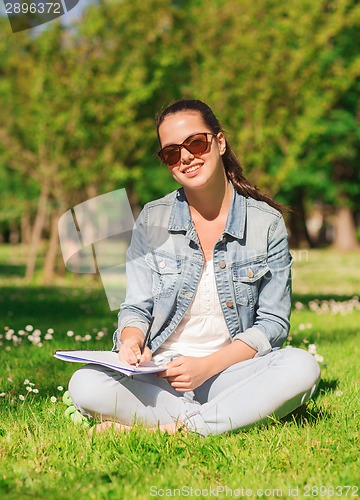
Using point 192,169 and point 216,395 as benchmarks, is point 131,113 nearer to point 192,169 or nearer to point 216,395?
point 192,169

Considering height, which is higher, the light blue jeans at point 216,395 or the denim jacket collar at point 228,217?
the denim jacket collar at point 228,217

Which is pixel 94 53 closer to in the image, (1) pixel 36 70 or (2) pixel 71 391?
(1) pixel 36 70

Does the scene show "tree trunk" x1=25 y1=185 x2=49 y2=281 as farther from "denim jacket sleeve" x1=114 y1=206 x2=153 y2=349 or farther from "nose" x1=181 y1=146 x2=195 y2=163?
"nose" x1=181 y1=146 x2=195 y2=163

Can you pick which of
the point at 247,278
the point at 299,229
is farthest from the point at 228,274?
the point at 299,229

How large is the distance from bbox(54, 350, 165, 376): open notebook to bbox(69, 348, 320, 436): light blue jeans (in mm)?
104

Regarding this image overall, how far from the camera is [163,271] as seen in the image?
4.29 m

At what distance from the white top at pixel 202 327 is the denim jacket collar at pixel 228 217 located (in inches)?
11.8

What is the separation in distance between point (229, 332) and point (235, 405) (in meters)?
0.55

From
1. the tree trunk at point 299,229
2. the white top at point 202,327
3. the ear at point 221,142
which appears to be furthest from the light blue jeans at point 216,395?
the tree trunk at point 299,229

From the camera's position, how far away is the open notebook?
3609 mm

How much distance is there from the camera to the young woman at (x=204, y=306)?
3738mm

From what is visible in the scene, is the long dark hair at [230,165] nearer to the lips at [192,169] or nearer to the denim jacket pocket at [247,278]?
the lips at [192,169]

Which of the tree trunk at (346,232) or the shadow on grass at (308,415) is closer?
the shadow on grass at (308,415)

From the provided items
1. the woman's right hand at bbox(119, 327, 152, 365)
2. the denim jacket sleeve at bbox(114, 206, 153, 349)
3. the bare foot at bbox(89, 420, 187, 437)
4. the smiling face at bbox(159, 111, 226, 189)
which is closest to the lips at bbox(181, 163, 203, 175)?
the smiling face at bbox(159, 111, 226, 189)
